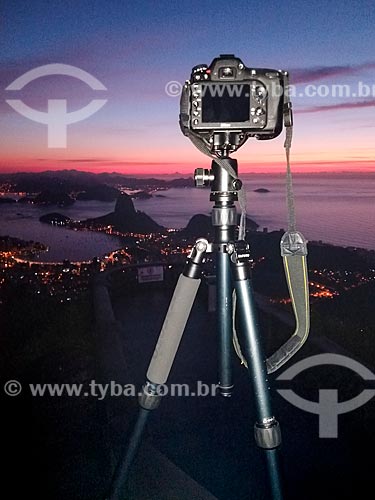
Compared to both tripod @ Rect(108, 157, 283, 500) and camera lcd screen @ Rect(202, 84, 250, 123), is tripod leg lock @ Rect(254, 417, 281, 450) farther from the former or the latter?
camera lcd screen @ Rect(202, 84, 250, 123)

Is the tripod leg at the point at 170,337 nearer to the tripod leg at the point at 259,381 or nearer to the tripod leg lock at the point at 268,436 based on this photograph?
the tripod leg at the point at 259,381

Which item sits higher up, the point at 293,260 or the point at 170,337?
the point at 293,260

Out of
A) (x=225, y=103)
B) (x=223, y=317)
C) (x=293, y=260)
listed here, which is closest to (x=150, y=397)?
(x=223, y=317)

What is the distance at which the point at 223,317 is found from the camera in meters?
1.44

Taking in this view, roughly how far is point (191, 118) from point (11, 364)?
2596mm

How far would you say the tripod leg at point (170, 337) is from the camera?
50.8 inches

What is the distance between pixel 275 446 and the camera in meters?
1.20

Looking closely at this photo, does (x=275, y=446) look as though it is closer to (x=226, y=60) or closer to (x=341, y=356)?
(x=226, y=60)

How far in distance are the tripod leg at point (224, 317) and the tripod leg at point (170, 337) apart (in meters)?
0.12
